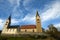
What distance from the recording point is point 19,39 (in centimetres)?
4066

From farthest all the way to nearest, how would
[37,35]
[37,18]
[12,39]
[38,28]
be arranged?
[37,18] < [38,28] < [37,35] < [12,39]

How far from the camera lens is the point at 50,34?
45.2 metres

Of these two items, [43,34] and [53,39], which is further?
[43,34]

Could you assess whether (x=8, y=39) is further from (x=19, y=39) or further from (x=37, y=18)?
(x=37, y=18)

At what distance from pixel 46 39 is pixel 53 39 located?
9.39 feet

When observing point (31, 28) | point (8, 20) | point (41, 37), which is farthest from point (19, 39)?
point (8, 20)

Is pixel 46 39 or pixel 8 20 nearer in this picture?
pixel 46 39

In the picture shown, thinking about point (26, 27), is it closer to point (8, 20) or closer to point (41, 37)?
point (8, 20)

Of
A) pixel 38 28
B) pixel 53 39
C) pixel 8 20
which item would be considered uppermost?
pixel 8 20

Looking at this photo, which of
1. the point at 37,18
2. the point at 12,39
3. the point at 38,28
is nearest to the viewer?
the point at 12,39

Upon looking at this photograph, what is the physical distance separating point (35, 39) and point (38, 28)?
2299 centimetres

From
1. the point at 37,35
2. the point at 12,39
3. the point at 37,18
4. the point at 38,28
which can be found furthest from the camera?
the point at 37,18

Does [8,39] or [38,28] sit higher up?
[38,28]

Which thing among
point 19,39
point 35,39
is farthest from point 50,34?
point 19,39
